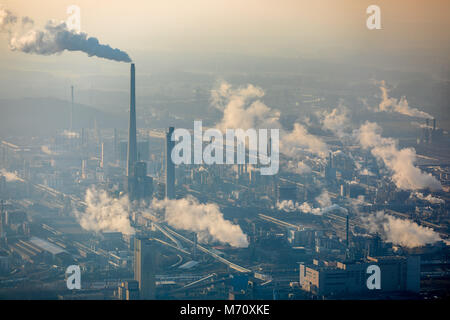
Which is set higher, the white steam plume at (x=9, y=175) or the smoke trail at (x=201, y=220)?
the white steam plume at (x=9, y=175)

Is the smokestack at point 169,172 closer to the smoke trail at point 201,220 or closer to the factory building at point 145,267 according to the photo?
the smoke trail at point 201,220

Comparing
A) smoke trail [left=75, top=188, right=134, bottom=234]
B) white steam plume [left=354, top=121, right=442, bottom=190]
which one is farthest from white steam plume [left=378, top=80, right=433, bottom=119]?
smoke trail [left=75, top=188, right=134, bottom=234]

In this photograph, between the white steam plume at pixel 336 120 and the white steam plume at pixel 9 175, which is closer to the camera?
the white steam plume at pixel 9 175

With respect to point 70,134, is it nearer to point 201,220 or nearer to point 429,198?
point 201,220

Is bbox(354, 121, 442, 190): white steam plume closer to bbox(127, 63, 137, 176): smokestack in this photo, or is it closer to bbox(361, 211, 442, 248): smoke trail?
bbox(361, 211, 442, 248): smoke trail

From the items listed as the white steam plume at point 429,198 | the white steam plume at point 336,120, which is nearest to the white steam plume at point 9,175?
the white steam plume at point 336,120

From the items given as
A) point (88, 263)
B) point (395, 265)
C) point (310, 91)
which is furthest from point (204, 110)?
point (395, 265)
